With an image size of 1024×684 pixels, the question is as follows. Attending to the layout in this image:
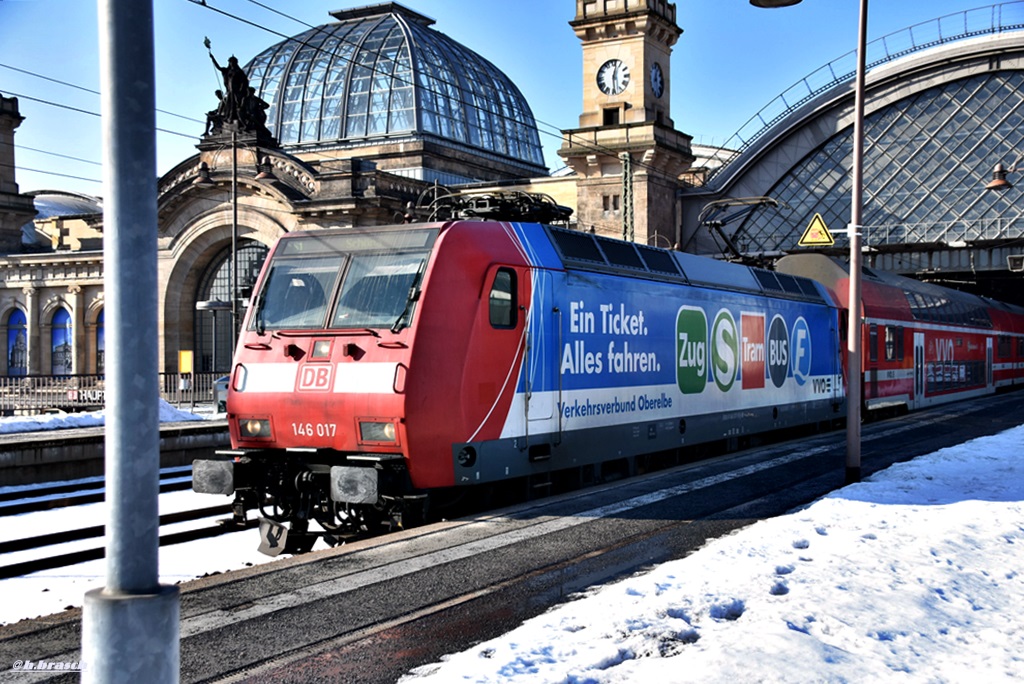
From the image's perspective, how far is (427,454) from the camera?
468 inches

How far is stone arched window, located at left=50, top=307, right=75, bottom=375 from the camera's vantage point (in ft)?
219

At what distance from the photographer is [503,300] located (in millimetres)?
13156

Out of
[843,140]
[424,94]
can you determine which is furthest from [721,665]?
[424,94]

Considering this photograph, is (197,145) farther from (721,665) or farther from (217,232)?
(721,665)

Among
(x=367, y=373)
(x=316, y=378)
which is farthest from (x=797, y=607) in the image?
(x=316, y=378)

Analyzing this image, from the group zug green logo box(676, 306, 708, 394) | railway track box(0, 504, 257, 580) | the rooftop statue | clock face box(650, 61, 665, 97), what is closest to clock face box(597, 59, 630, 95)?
clock face box(650, 61, 665, 97)

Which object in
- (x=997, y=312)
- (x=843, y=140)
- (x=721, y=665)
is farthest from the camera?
(x=843, y=140)

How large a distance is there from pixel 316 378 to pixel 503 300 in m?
2.55

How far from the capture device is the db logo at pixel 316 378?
1237 centimetres

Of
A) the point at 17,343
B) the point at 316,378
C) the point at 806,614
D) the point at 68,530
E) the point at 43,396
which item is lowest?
the point at 68,530

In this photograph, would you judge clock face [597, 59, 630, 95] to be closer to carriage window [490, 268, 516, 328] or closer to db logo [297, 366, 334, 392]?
carriage window [490, 268, 516, 328]

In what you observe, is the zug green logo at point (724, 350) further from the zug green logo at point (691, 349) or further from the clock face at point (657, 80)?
the clock face at point (657, 80)

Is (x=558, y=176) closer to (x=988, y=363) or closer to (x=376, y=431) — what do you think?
(x=988, y=363)

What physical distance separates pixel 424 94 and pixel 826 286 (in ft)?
164
